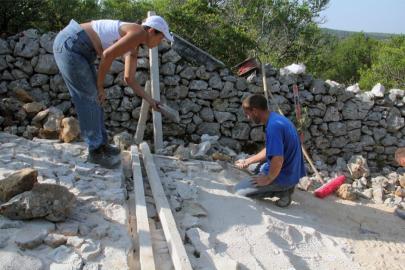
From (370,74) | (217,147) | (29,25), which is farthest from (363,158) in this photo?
(370,74)

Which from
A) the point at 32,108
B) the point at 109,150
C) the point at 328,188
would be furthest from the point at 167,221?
the point at 32,108

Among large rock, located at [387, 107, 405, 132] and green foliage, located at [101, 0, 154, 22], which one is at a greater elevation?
green foliage, located at [101, 0, 154, 22]

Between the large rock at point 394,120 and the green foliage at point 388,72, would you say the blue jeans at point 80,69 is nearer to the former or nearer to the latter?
the large rock at point 394,120

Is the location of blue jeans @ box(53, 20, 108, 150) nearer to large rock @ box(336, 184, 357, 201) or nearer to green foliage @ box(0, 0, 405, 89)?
large rock @ box(336, 184, 357, 201)

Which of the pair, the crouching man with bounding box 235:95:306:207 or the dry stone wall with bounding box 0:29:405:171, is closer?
the crouching man with bounding box 235:95:306:207

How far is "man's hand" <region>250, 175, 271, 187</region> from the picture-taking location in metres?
3.91

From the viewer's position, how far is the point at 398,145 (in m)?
7.62

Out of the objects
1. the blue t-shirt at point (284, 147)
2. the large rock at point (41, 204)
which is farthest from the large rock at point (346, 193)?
the large rock at point (41, 204)

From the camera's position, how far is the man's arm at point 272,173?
12.3 ft

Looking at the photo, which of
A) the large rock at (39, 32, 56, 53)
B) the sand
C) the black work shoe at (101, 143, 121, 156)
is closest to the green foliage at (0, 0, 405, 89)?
the large rock at (39, 32, 56, 53)

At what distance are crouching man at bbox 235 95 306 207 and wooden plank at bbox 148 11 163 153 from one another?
175 centimetres

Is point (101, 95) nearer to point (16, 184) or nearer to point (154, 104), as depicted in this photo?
point (154, 104)

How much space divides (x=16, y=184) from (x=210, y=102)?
13.3 feet

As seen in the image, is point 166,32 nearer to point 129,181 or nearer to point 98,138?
point 98,138
